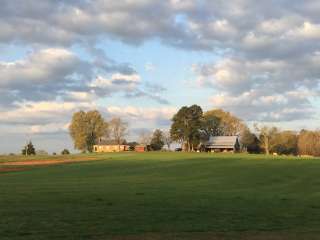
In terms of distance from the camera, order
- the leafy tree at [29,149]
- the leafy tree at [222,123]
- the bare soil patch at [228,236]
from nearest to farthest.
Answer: the bare soil patch at [228,236], the leafy tree at [29,149], the leafy tree at [222,123]

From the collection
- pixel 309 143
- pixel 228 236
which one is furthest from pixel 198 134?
pixel 228 236

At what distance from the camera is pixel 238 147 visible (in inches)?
5856

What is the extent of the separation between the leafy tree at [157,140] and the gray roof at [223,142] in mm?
16179

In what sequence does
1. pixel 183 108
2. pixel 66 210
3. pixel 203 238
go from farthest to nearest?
pixel 183 108
pixel 66 210
pixel 203 238

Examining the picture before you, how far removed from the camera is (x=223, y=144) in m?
147

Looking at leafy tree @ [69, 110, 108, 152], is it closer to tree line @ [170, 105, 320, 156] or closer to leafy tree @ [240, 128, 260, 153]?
tree line @ [170, 105, 320, 156]

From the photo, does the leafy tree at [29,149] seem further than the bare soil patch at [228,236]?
Yes

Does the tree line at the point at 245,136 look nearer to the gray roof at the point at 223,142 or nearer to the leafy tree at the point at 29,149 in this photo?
the gray roof at the point at 223,142

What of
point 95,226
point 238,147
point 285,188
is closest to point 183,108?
point 238,147

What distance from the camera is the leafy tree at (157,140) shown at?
6156 inches

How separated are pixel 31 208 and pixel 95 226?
442 centimetres

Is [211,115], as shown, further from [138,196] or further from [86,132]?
[138,196]

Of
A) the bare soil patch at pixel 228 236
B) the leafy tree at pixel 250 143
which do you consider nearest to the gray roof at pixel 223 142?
the leafy tree at pixel 250 143

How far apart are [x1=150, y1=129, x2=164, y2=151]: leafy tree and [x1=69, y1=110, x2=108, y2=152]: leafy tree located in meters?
15.3
